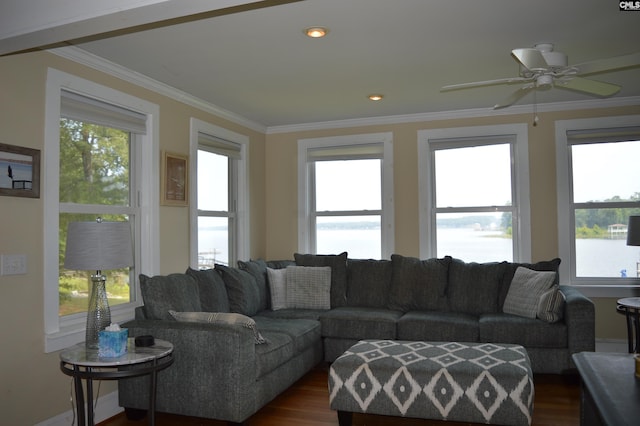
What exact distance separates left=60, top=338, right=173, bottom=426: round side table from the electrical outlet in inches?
A: 24.0

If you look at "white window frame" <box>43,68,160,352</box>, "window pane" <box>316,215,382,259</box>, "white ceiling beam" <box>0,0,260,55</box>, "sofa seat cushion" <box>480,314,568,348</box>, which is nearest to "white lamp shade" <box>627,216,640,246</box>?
"sofa seat cushion" <box>480,314,568,348</box>

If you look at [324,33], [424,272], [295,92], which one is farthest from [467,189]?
[324,33]

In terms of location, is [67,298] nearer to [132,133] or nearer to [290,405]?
[132,133]

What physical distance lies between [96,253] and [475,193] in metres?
3.98

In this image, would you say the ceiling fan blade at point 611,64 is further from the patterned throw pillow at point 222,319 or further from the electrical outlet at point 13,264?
the electrical outlet at point 13,264

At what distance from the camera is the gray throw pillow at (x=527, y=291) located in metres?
4.27

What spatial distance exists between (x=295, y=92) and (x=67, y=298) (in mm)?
2501

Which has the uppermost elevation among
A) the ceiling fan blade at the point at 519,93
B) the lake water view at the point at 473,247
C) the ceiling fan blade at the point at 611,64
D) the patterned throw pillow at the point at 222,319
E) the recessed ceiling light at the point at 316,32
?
the recessed ceiling light at the point at 316,32

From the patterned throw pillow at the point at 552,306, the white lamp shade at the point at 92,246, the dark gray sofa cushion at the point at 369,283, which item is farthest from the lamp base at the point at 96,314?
the patterned throw pillow at the point at 552,306

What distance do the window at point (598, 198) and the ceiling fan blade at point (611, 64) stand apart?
7.90 feet

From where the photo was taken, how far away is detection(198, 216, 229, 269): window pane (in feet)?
16.1

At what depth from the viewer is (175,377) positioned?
3197 millimetres

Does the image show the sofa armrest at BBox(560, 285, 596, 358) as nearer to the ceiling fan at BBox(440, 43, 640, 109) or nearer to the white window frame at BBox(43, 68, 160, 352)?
the ceiling fan at BBox(440, 43, 640, 109)

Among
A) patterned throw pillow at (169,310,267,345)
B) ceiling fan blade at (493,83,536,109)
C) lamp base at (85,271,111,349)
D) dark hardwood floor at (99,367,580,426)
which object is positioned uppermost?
ceiling fan blade at (493,83,536,109)
